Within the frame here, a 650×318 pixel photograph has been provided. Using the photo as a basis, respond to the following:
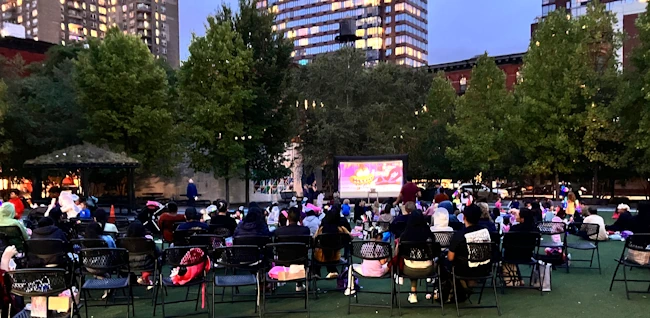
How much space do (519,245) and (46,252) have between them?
6.67 metres

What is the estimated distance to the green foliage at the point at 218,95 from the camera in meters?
25.5

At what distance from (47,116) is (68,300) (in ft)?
96.5

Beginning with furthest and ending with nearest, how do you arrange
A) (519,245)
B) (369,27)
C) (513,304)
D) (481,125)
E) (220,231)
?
1. (369,27)
2. (481,125)
3. (220,231)
4. (519,245)
5. (513,304)

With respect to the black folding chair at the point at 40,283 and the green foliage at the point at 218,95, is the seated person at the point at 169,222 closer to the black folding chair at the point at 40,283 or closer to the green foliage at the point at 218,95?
the black folding chair at the point at 40,283

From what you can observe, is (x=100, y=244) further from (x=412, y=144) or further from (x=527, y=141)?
(x=412, y=144)

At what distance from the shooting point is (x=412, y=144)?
1609 inches

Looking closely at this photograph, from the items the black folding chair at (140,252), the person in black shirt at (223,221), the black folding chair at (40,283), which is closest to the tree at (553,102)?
the person in black shirt at (223,221)

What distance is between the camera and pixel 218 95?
25.7 metres

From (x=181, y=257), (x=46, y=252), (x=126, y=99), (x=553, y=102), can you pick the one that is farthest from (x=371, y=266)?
(x=553, y=102)

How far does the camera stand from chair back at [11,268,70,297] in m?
5.02

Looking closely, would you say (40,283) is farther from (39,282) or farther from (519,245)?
(519,245)

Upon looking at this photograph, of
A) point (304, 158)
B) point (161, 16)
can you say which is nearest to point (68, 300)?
point (304, 158)

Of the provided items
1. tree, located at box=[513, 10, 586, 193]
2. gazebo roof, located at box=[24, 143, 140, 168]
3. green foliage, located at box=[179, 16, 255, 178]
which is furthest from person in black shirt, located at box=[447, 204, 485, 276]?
tree, located at box=[513, 10, 586, 193]

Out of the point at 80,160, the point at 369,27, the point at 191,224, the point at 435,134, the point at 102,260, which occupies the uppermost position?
the point at 369,27
